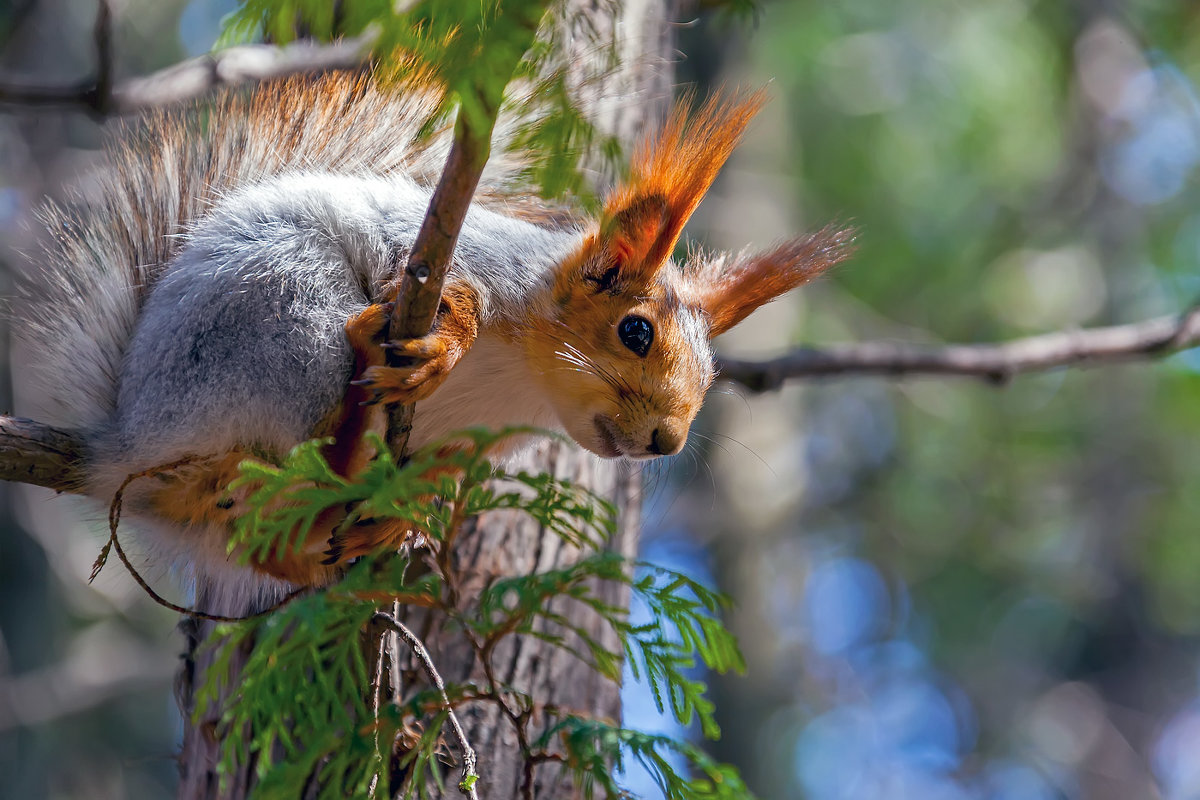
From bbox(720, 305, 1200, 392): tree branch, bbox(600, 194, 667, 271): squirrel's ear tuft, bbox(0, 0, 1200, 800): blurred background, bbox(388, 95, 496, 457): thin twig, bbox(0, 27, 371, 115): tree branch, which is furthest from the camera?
bbox(0, 0, 1200, 800): blurred background

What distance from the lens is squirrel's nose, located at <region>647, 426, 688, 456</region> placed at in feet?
6.45

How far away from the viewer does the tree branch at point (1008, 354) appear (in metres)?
2.96

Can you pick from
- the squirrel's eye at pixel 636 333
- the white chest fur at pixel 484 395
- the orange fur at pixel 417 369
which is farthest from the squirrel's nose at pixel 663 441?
the orange fur at pixel 417 369

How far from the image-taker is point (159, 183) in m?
2.15

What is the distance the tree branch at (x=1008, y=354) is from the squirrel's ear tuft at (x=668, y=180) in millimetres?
964

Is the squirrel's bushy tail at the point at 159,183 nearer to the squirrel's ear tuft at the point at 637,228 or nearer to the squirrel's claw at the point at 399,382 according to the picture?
the squirrel's ear tuft at the point at 637,228

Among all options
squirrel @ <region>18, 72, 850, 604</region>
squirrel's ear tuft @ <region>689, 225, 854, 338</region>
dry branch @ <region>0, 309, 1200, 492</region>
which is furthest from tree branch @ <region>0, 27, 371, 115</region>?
dry branch @ <region>0, 309, 1200, 492</region>

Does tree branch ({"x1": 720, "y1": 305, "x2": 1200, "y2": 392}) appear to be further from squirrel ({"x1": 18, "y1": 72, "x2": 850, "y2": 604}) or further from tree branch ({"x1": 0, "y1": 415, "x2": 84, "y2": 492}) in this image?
tree branch ({"x1": 0, "y1": 415, "x2": 84, "y2": 492})

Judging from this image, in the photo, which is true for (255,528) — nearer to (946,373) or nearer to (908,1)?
(946,373)

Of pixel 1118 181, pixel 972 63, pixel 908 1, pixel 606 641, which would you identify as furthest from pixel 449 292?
pixel 908 1

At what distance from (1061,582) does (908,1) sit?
187 inches

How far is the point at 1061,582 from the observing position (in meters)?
8.21

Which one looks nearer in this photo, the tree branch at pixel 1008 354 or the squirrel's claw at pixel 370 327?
the squirrel's claw at pixel 370 327

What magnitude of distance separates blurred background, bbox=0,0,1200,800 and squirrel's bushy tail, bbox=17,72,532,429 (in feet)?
12.3
